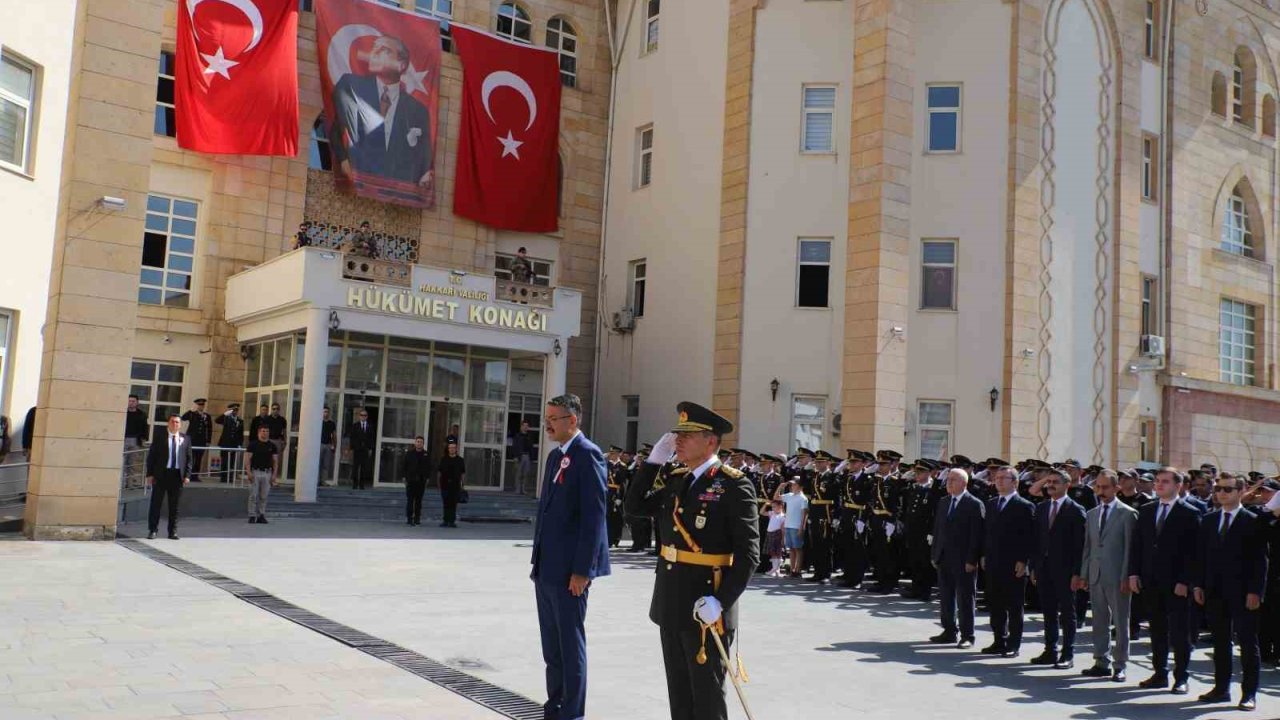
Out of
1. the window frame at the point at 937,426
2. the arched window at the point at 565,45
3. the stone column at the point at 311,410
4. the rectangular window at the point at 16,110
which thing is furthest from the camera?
the arched window at the point at 565,45

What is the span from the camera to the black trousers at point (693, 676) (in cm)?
564

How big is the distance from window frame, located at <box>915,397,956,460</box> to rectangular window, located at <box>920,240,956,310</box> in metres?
2.15

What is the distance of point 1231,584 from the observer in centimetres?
898

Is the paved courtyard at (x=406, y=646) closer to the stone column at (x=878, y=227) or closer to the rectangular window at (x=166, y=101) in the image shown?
the stone column at (x=878, y=227)

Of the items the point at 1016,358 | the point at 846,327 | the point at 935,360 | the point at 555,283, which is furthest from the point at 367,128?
the point at 1016,358

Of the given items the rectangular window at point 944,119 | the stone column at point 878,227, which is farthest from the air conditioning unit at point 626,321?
the rectangular window at point 944,119

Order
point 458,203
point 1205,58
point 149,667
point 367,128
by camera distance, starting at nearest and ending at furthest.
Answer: point 149,667, point 367,128, point 458,203, point 1205,58

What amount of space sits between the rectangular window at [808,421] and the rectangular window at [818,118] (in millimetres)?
5869

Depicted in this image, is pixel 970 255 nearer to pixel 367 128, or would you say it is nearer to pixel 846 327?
pixel 846 327

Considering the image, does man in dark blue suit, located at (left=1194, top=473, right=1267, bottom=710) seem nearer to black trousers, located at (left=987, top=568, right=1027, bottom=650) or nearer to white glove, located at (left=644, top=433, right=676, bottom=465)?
black trousers, located at (left=987, top=568, right=1027, bottom=650)

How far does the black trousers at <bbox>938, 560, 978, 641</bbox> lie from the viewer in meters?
10.9

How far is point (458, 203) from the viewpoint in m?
28.0

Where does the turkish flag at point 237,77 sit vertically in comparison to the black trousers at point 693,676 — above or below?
above

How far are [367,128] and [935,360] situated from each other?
1463cm
